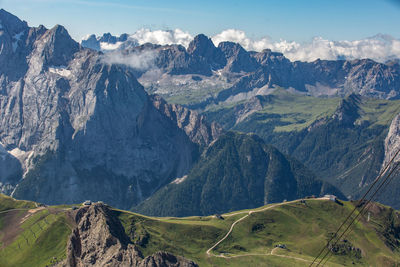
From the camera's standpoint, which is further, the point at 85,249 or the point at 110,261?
the point at 85,249

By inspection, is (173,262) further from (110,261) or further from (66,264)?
(66,264)

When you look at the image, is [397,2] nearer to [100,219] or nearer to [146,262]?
[146,262]

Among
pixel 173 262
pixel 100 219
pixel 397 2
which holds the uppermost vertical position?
pixel 397 2

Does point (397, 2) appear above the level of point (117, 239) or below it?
above

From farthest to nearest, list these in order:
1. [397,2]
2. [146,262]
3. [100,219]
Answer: [100,219]
[146,262]
[397,2]

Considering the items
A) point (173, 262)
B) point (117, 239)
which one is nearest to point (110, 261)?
point (117, 239)

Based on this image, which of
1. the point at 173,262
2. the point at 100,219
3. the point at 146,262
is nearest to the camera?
the point at 146,262

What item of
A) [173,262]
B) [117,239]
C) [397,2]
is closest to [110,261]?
[117,239]
